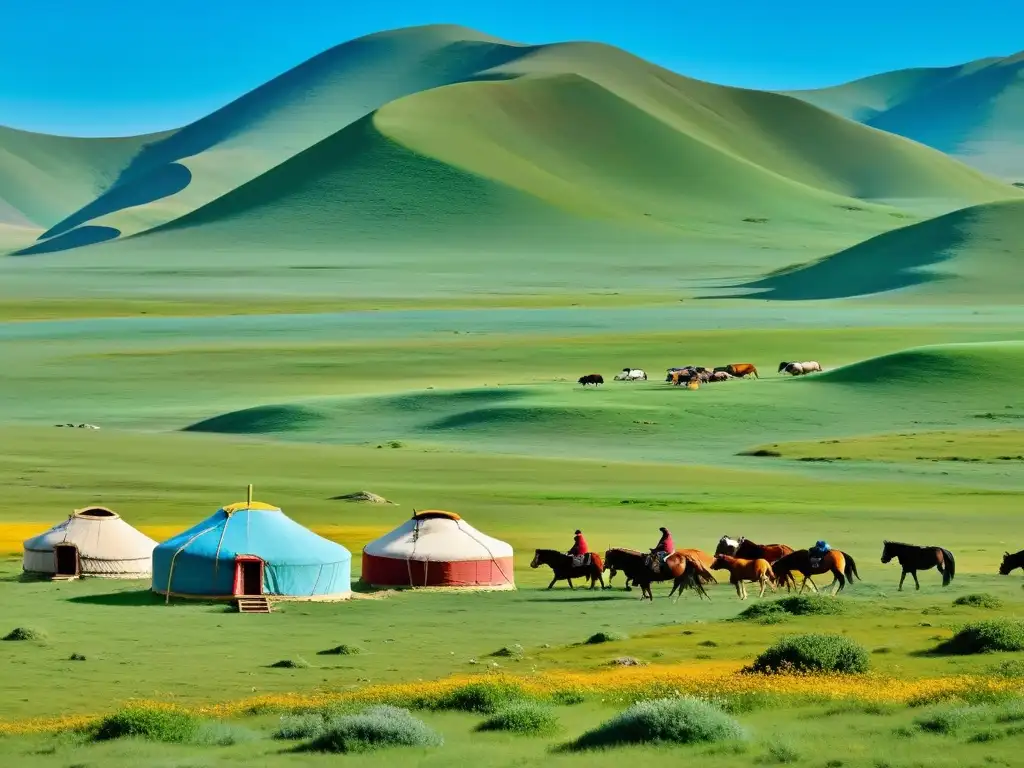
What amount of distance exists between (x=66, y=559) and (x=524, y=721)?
19.7 meters

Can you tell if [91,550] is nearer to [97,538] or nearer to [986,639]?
[97,538]

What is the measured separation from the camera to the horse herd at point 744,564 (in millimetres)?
36719

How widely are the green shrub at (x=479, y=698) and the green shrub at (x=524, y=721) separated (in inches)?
32.6

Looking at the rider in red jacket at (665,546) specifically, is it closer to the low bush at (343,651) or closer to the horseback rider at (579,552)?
the horseback rider at (579,552)

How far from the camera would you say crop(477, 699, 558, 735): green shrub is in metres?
23.2

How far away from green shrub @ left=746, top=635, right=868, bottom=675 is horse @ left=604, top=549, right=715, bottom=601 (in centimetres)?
932

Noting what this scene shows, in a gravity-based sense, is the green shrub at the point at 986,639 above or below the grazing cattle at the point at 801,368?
below

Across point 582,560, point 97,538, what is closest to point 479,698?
point 582,560

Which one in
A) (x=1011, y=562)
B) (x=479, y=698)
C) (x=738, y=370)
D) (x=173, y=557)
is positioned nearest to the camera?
(x=479, y=698)

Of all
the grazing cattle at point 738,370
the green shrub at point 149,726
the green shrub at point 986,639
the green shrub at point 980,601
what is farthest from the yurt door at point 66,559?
the grazing cattle at point 738,370

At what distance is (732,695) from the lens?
24672 mm

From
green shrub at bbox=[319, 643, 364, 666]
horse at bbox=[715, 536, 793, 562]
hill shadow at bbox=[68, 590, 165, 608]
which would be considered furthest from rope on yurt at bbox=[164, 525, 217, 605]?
horse at bbox=[715, 536, 793, 562]

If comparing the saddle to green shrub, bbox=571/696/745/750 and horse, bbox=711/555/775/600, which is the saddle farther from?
green shrub, bbox=571/696/745/750

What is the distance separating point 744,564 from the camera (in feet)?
121
